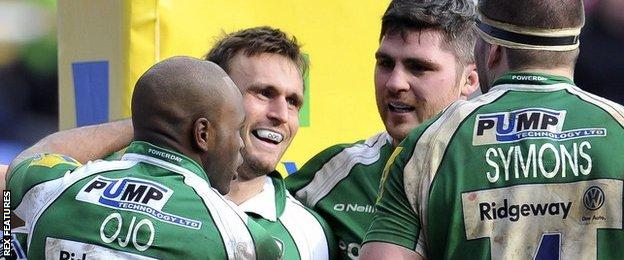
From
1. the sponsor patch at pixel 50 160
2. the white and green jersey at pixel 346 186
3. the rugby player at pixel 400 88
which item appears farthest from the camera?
the rugby player at pixel 400 88

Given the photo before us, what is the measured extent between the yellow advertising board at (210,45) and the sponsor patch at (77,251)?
6.51ft

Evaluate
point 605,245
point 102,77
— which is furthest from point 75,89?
point 605,245

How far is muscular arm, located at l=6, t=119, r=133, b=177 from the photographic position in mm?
4164

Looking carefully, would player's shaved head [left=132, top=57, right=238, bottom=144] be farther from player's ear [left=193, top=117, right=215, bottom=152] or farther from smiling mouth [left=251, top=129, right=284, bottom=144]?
smiling mouth [left=251, top=129, right=284, bottom=144]

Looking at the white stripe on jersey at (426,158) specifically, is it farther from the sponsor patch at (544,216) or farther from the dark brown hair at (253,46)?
the dark brown hair at (253,46)

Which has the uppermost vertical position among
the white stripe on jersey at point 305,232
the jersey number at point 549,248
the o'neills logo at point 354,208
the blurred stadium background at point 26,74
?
the jersey number at point 549,248

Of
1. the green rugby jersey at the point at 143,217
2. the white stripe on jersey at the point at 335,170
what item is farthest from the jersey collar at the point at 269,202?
the green rugby jersey at the point at 143,217

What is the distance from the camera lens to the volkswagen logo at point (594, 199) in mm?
3312

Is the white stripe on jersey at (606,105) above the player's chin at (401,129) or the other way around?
above

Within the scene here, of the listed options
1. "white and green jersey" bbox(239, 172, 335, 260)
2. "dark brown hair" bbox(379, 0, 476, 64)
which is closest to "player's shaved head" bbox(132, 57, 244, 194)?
"white and green jersey" bbox(239, 172, 335, 260)

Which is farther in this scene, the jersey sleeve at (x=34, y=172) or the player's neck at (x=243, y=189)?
the player's neck at (x=243, y=189)

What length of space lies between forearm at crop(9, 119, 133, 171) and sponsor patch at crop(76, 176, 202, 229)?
71 centimetres

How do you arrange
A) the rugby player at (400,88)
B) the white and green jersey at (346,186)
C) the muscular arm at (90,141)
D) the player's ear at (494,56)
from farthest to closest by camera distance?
the rugby player at (400,88) < the white and green jersey at (346,186) < the muscular arm at (90,141) < the player's ear at (494,56)

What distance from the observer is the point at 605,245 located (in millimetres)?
3328
